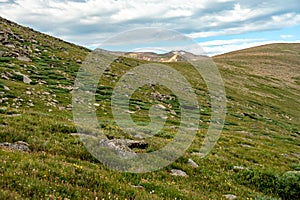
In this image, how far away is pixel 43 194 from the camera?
743 centimetres

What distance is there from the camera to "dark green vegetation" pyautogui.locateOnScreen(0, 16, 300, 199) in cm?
881

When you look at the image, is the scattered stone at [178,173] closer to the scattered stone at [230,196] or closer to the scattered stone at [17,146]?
the scattered stone at [230,196]

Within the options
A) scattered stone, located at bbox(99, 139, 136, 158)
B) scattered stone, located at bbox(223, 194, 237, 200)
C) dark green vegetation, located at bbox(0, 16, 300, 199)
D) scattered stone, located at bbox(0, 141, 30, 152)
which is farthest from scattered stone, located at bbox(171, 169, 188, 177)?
scattered stone, located at bbox(0, 141, 30, 152)

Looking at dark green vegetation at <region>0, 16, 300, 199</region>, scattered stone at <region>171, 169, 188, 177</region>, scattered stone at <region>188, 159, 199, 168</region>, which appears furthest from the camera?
scattered stone at <region>188, 159, 199, 168</region>

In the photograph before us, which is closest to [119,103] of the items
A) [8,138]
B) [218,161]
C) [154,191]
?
[218,161]

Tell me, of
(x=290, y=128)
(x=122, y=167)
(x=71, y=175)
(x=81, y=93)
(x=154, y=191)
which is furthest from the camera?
(x=290, y=128)

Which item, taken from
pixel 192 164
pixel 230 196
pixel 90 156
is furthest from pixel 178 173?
pixel 90 156

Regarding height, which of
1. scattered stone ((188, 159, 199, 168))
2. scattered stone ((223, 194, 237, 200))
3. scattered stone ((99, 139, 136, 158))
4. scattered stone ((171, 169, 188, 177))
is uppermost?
scattered stone ((99, 139, 136, 158))

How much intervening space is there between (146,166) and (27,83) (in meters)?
26.3

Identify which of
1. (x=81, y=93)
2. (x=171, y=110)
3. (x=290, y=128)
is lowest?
(x=290, y=128)

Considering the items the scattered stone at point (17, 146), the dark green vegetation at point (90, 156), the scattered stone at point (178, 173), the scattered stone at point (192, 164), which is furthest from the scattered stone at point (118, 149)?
the scattered stone at point (17, 146)

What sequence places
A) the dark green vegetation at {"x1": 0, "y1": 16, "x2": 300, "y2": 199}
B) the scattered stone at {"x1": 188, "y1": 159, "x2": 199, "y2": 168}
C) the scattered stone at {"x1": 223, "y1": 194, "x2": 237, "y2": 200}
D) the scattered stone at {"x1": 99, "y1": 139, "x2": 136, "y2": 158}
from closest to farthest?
the dark green vegetation at {"x1": 0, "y1": 16, "x2": 300, "y2": 199}, the scattered stone at {"x1": 223, "y1": 194, "x2": 237, "y2": 200}, the scattered stone at {"x1": 99, "y1": 139, "x2": 136, "y2": 158}, the scattered stone at {"x1": 188, "y1": 159, "x2": 199, "y2": 168}

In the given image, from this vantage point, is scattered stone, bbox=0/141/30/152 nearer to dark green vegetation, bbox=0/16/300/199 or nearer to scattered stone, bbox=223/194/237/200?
dark green vegetation, bbox=0/16/300/199

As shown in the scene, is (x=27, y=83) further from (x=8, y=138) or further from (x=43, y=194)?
(x=43, y=194)
